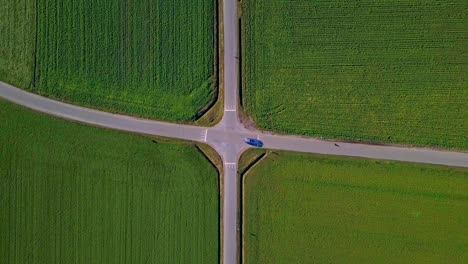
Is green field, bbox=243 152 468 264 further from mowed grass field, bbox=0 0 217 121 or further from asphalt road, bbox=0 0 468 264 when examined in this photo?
mowed grass field, bbox=0 0 217 121

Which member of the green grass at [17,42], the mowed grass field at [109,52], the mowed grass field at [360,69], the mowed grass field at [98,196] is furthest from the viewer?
the green grass at [17,42]

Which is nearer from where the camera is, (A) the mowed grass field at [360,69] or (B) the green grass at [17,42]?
(A) the mowed grass field at [360,69]

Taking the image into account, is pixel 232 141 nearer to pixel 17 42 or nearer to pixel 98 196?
pixel 98 196

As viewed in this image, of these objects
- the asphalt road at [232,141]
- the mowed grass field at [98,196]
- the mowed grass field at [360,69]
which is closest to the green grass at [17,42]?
the mowed grass field at [98,196]

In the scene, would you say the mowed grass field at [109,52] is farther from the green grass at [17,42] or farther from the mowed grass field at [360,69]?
the mowed grass field at [360,69]

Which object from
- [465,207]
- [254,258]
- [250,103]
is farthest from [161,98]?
[465,207]

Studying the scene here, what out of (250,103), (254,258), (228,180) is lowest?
(254,258)

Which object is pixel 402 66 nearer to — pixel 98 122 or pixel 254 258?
pixel 254 258
